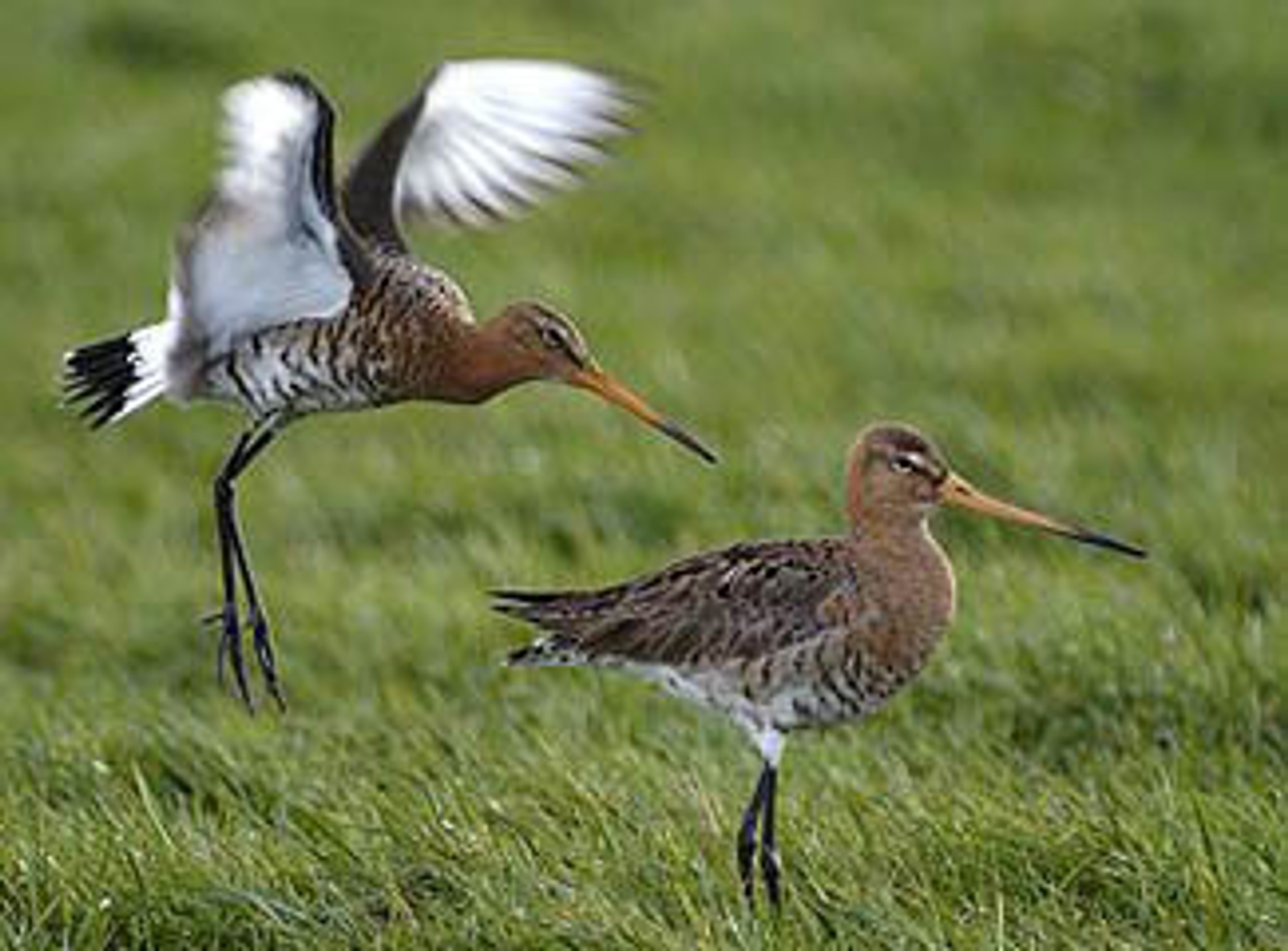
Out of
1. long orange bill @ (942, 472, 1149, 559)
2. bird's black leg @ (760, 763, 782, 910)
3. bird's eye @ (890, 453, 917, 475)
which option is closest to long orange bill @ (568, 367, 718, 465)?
bird's eye @ (890, 453, 917, 475)

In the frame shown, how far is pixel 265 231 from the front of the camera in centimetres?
661

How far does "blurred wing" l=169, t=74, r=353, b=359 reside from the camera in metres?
6.32

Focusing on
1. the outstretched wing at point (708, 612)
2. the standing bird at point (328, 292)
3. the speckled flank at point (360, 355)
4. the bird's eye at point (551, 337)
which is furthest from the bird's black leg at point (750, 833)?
the speckled flank at point (360, 355)

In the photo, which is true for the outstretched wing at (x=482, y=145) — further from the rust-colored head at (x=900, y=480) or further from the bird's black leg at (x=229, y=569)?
the rust-colored head at (x=900, y=480)

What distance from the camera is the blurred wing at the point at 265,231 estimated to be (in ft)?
20.7

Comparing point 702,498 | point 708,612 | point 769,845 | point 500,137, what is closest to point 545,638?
point 708,612

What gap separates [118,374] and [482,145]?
118 centimetres

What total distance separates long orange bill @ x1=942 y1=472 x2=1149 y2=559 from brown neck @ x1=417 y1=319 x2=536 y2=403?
1.05m

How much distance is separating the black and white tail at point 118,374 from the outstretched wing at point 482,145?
0.63 metres

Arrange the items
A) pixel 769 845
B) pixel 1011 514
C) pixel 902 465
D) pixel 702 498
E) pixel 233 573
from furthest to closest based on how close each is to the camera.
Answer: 1. pixel 702 498
2. pixel 233 573
3. pixel 902 465
4. pixel 1011 514
5. pixel 769 845

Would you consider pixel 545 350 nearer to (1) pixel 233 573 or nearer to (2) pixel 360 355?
(2) pixel 360 355

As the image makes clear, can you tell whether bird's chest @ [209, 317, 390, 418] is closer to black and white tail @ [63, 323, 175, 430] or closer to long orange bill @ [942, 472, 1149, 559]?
black and white tail @ [63, 323, 175, 430]

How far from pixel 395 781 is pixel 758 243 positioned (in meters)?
6.33

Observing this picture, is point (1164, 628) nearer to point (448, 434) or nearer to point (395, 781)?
point (395, 781)
